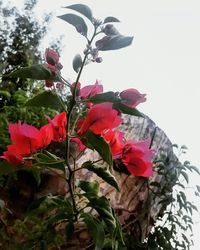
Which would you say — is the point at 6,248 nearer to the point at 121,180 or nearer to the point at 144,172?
the point at 121,180

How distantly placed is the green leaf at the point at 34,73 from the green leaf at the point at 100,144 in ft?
0.38

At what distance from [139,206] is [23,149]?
982 mm

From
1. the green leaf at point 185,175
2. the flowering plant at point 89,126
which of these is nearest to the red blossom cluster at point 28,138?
the flowering plant at point 89,126

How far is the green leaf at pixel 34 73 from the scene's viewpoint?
1.98 feet

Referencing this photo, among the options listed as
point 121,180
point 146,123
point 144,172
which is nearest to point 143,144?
point 144,172

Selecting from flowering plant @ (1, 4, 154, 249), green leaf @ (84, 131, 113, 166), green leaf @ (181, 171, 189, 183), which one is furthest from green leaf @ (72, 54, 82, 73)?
green leaf @ (181, 171, 189, 183)

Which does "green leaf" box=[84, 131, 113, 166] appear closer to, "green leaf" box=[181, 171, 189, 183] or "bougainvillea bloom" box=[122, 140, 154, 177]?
"bougainvillea bloom" box=[122, 140, 154, 177]

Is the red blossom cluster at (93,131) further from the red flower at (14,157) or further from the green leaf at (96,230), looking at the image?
the green leaf at (96,230)

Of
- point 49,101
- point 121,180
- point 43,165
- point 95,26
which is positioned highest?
point 95,26

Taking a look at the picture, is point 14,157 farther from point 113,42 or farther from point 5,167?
point 113,42

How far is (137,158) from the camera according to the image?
0.70 metres

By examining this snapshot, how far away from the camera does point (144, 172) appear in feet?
2.31

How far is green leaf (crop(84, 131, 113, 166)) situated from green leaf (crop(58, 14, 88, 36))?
0.58ft

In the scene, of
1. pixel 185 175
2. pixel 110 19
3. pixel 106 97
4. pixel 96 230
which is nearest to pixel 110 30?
pixel 110 19
